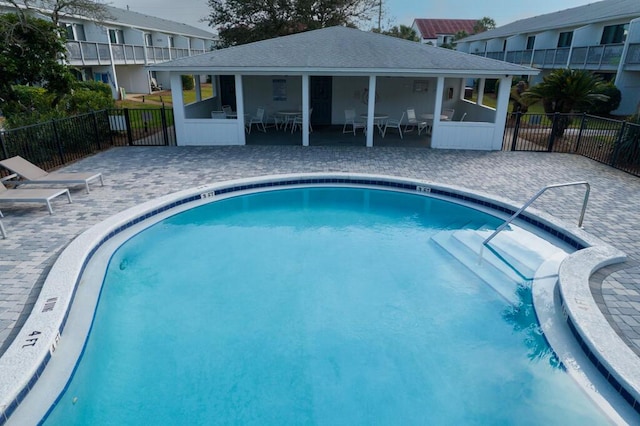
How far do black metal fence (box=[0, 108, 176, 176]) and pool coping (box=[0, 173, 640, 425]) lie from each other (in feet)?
15.3

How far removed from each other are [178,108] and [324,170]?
6.05 metres

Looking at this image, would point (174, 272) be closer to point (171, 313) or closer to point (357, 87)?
point (171, 313)

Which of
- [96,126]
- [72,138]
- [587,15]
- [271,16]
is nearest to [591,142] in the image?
[96,126]

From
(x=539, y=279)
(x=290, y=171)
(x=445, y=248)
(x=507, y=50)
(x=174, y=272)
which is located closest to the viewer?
(x=539, y=279)

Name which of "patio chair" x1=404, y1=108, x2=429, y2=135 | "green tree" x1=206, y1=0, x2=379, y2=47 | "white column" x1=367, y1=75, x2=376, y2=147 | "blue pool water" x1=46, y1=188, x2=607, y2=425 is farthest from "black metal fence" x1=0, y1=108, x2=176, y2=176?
"green tree" x1=206, y1=0, x2=379, y2=47

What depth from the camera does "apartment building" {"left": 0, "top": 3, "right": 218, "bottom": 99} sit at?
26.6 m

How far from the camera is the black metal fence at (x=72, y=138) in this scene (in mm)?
10556

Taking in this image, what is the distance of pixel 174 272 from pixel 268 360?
2911 mm

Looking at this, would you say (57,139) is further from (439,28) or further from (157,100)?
(439,28)

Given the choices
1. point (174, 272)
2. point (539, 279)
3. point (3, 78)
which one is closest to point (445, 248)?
point (539, 279)

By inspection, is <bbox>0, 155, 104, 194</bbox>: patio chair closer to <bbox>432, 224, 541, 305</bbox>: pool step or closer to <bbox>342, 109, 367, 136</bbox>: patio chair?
<bbox>432, 224, 541, 305</bbox>: pool step

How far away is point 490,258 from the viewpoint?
7.45 metres

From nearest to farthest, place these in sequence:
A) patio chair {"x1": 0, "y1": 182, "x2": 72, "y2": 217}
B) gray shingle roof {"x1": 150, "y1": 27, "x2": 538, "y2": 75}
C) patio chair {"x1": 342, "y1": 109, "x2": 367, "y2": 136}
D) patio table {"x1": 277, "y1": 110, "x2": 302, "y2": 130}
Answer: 1. patio chair {"x1": 0, "y1": 182, "x2": 72, "y2": 217}
2. gray shingle roof {"x1": 150, "y1": 27, "x2": 538, "y2": 75}
3. patio chair {"x1": 342, "y1": 109, "x2": 367, "y2": 136}
4. patio table {"x1": 277, "y1": 110, "x2": 302, "y2": 130}

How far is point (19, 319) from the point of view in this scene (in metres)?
4.82
